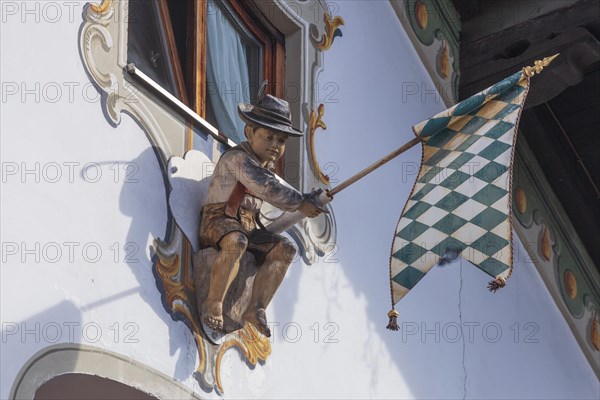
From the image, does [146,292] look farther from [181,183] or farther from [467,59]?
[467,59]

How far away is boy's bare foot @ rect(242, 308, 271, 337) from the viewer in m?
5.94

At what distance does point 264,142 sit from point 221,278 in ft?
1.67

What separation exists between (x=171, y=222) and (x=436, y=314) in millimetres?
1923

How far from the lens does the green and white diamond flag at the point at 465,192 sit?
571cm

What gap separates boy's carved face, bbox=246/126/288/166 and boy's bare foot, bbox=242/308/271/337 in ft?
1.67

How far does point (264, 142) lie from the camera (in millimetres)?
6020

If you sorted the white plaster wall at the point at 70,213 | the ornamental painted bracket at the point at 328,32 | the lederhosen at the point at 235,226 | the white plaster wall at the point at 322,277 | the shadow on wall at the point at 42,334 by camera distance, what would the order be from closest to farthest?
the shadow on wall at the point at 42,334 < the white plaster wall at the point at 70,213 < the white plaster wall at the point at 322,277 < the lederhosen at the point at 235,226 < the ornamental painted bracket at the point at 328,32

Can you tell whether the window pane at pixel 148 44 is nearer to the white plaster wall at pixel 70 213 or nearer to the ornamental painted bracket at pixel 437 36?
the white plaster wall at pixel 70 213

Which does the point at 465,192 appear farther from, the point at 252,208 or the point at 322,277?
the point at 322,277

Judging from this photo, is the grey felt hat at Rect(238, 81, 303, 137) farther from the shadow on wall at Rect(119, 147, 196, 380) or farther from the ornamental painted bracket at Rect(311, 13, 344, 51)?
the ornamental painted bracket at Rect(311, 13, 344, 51)

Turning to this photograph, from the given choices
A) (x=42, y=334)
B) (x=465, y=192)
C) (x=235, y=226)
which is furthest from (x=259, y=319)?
(x=42, y=334)

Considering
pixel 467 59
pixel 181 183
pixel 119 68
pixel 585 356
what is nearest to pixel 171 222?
pixel 181 183

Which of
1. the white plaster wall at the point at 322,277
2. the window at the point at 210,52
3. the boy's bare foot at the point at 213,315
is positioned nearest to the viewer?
the white plaster wall at the point at 322,277

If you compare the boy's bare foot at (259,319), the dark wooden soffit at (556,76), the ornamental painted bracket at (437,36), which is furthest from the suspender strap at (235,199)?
the dark wooden soffit at (556,76)
